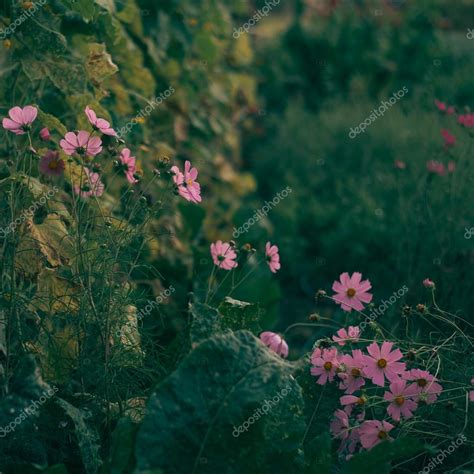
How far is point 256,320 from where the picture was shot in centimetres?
207

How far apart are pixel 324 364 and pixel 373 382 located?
135 mm

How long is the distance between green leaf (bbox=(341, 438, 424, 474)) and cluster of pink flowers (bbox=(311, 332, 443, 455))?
5.1 inches

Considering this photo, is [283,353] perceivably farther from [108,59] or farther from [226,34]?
[226,34]

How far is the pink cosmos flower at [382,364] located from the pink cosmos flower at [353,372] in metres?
0.03

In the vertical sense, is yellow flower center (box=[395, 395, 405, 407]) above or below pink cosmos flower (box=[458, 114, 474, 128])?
below

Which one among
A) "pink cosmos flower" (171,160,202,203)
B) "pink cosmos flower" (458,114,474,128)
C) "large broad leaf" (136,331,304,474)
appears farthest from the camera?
"pink cosmos flower" (458,114,474,128)

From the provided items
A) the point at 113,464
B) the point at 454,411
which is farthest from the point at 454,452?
the point at 113,464

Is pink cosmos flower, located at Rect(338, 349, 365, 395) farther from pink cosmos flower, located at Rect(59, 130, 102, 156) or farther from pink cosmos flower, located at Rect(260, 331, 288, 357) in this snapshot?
pink cosmos flower, located at Rect(59, 130, 102, 156)

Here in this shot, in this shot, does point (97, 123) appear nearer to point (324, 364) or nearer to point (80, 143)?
point (80, 143)

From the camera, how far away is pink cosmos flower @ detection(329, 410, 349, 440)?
1.90 metres

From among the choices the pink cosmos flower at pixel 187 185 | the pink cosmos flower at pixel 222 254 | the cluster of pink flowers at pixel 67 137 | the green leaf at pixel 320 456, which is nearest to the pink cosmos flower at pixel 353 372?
the green leaf at pixel 320 456

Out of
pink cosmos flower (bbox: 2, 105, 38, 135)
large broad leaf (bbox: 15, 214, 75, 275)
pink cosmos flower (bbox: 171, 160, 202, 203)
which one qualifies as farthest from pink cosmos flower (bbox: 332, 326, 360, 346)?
pink cosmos flower (bbox: 2, 105, 38, 135)

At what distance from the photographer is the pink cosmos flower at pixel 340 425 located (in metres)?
1.90

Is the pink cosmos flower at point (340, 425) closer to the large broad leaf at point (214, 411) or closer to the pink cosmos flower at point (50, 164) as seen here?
the large broad leaf at point (214, 411)
